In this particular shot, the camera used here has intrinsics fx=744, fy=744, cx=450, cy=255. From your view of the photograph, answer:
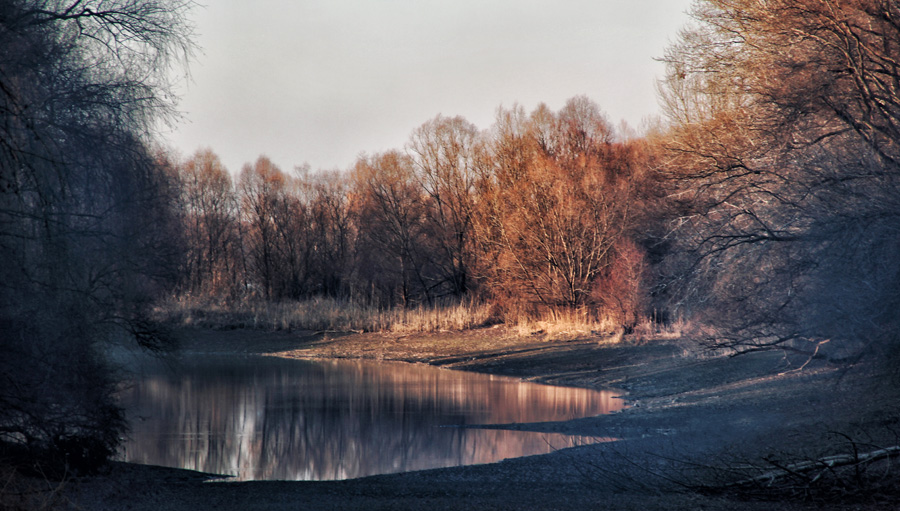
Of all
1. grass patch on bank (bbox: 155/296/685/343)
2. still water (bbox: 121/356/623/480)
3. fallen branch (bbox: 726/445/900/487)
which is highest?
grass patch on bank (bbox: 155/296/685/343)

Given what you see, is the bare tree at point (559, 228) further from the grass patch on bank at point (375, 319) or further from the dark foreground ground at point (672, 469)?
the dark foreground ground at point (672, 469)

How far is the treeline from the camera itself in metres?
27.6

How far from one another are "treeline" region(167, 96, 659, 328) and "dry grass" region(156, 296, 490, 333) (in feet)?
4.25

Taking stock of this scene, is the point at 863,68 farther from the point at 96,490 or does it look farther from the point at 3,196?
the point at 96,490

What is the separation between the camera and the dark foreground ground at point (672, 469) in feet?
23.4

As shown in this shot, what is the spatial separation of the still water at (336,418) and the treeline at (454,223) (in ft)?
21.5

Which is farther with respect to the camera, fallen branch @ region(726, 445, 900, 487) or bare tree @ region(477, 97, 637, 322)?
bare tree @ region(477, 97, 637, 322)

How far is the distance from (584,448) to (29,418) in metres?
7.38

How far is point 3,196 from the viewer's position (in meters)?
6.81

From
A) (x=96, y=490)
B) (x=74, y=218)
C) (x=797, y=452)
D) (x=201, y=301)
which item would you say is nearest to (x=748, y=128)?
(x=797, y=452)

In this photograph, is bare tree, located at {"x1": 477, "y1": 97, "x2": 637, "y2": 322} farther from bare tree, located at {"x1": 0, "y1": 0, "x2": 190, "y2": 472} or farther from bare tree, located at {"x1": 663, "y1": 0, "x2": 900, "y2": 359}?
bare tree, located at {"x1": 0, "y1": 0, "x2": 190, "y2": 472}

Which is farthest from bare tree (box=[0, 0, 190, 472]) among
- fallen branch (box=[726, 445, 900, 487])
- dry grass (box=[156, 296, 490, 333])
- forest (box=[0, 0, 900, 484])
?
dry grass (box=[156, 296, 490, 333])

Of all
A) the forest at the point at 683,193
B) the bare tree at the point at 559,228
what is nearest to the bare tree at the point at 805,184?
the forest at the point at 683,193

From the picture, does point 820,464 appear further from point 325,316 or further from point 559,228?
point 325,316
